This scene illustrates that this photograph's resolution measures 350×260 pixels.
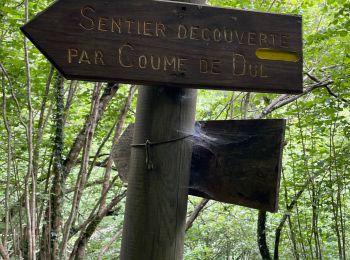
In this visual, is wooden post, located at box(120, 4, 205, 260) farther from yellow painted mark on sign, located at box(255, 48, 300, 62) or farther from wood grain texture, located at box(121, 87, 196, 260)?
yellow painted mark on sign, located at box(255, 48, 300, 62)

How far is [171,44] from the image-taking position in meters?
1.07

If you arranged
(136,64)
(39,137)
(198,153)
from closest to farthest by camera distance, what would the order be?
(136,64) → (198,153) → (39,137)

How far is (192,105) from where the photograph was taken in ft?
4.12

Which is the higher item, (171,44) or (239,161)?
(171,44)

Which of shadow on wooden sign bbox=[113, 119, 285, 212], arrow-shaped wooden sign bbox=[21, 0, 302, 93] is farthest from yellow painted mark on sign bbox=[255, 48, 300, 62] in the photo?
shadow on wooden sign bbox=[113, 119, 285, 212]

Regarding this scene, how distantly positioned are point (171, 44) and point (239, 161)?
0.40m

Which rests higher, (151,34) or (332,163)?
(332,163)

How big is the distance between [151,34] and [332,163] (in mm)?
3148

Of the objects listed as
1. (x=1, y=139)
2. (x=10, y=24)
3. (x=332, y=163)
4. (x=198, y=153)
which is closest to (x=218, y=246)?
(x=332, y=163)

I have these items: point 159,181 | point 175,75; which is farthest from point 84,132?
point 175,75

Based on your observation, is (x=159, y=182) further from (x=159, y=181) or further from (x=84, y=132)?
(x=84, y=132)

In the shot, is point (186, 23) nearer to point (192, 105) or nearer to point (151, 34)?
point (151, 34)

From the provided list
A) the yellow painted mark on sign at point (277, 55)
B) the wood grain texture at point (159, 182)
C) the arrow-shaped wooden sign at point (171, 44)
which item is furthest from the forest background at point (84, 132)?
the yellow painted mark on sign at point (277, 55)

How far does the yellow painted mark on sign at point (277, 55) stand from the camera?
1.12 meters
